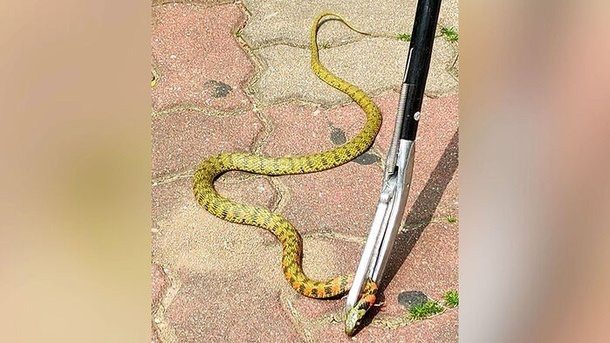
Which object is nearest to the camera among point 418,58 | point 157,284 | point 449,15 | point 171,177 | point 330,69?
point 418,58

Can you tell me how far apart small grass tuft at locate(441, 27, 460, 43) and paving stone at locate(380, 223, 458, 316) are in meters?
1.22

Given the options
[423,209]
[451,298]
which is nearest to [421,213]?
[423,209]

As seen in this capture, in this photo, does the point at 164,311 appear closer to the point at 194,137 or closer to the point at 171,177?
the point at 171,177

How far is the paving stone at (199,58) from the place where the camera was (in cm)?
336

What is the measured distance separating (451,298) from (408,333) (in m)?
0.21

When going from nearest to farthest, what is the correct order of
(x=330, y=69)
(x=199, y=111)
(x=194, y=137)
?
(x=194, y=137) < (x=199, y=111) < (x=330, y=69)

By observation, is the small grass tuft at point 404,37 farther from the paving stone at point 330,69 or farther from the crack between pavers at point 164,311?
the crack between pavers at point 164,311

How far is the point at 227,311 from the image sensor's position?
8.20 feet

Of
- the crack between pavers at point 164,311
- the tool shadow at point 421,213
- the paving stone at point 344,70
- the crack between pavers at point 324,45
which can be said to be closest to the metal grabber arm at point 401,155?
the tool shadow at point 421,213

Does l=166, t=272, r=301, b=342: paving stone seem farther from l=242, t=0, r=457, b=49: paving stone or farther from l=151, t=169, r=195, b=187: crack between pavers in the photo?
l=242, t=0, r=457, b=49: paving stone
